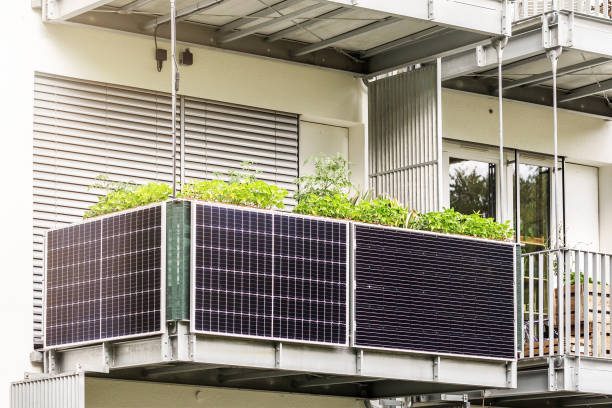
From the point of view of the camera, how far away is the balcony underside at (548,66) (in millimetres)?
17703

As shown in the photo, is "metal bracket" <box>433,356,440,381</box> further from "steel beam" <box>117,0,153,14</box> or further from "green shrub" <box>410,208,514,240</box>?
"steel beam" <box>117,0,153,14</box>

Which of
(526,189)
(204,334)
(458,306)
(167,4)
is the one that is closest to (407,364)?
(458,306)

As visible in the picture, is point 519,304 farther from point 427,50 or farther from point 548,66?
point 548,66

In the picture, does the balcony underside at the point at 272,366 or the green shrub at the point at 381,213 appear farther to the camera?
the green shrub at the point at 381,213

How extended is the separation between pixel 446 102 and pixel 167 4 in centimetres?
518

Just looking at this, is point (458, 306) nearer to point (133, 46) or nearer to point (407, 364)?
point (407, 364)

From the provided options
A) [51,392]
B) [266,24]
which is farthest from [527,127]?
[51,392]

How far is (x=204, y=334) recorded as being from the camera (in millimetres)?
13289

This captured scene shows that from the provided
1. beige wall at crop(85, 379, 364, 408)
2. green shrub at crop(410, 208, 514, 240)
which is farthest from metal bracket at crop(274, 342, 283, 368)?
green shrub at crop(410, 208, 514, 240)

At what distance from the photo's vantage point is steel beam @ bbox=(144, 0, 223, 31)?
15.5 m

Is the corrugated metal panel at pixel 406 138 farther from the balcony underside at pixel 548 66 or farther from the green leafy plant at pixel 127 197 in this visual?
the green leafy plant at pixel 127 197

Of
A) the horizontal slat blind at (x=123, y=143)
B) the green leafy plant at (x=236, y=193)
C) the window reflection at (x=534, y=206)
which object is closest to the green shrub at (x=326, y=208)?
the green leafy plant at (x=236, y=193)

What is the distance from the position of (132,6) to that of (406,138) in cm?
405

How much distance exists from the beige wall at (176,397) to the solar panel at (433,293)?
233 centimetres
